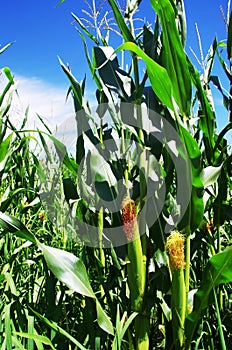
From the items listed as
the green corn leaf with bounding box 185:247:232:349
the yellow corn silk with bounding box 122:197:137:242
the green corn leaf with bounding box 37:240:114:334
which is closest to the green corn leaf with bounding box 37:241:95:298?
the green corn leaf with bounding box 37:240:114:334

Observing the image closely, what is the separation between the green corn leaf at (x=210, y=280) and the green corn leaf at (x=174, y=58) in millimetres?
344

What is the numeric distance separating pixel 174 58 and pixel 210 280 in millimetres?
509

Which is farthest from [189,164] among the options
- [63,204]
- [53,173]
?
[53,173]

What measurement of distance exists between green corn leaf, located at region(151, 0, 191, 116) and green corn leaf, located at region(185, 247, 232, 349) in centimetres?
34

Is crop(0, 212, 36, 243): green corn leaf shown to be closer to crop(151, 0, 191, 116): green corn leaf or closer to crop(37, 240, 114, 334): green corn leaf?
crop(37, 240, 114, 334): green corn leaf

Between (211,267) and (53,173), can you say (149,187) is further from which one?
(53,173)

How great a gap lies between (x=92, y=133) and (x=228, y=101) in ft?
1.72

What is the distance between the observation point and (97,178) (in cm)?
118

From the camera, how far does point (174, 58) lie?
999 millimetres

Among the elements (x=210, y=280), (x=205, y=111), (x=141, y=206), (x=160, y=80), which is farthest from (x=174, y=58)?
(x=210, y=280)

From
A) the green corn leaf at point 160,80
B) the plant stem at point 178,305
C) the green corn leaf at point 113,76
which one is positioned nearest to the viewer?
the green corn leaf at point 160,80

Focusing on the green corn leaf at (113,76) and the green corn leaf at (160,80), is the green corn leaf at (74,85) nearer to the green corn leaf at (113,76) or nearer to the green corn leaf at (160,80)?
the green corn leaf at (113,76)

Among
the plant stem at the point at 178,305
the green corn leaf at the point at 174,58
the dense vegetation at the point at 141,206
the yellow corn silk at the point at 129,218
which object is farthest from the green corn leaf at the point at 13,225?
the green corn leaf at the point at 174,58

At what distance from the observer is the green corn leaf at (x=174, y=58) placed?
95cm
